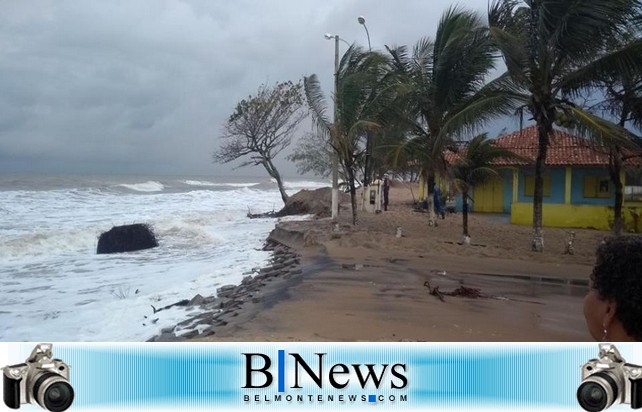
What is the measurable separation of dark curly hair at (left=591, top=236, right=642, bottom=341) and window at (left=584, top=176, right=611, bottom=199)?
1659 cm

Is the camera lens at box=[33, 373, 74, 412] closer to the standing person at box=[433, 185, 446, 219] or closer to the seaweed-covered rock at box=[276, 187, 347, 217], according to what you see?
the standing person at box=[433, 185, 446, 219]

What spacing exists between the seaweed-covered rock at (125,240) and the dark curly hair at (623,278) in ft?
42.5

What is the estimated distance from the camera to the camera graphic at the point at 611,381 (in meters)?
1.62

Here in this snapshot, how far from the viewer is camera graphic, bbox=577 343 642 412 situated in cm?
162

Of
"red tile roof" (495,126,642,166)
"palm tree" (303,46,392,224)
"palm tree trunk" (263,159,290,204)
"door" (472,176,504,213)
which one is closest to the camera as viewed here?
"palm tree" (303,46,392,224)

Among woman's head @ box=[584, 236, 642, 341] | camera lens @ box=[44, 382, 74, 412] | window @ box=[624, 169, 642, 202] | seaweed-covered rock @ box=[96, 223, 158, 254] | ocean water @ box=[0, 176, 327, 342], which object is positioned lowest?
ocean water @ box=[0, 176, 327, 342]

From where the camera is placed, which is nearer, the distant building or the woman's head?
the woman's head

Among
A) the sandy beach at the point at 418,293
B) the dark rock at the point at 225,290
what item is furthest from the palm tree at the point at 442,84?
the dark rock at the point at 225,290

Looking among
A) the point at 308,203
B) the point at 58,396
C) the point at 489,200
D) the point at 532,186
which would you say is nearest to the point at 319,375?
the point at 58,396

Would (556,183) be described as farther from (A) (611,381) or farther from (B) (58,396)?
(B) (58,396)

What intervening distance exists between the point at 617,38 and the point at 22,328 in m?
10.4

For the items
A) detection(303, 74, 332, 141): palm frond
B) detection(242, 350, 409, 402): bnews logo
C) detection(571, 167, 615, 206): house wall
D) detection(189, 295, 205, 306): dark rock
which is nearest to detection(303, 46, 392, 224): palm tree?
detection(303, 74, 332, 141): palm frond

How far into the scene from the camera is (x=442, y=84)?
12.0 metres

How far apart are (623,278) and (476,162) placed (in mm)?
9974
